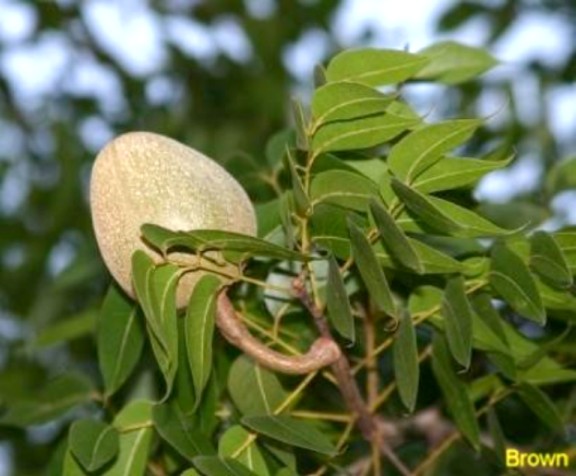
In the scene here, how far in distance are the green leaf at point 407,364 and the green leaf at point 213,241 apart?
12 cm

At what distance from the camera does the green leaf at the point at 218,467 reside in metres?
1.24

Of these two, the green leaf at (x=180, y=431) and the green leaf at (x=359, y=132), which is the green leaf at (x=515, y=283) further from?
the green leaf at (x=180, y=431)

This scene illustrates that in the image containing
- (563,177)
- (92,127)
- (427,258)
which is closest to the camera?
(427,258)

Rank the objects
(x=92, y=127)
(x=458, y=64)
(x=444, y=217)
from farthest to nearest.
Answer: (x=92, y=127), (x=458, y=64), (x=444, y=217)

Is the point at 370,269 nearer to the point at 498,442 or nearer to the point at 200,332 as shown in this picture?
the point at 200,332

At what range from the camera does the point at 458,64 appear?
1.58 meters

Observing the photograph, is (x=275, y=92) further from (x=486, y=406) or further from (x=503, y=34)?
(x=486, y=406)

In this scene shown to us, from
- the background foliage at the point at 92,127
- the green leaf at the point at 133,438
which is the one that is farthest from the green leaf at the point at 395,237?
the background foliage at the point at 92,127

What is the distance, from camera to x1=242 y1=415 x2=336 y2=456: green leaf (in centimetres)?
126

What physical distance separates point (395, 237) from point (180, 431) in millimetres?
299

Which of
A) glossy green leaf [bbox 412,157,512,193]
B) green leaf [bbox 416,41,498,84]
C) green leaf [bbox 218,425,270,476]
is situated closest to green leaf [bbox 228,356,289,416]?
green leaf [bbox 218,425,270,476]

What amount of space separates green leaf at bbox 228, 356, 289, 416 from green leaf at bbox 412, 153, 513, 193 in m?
0.27

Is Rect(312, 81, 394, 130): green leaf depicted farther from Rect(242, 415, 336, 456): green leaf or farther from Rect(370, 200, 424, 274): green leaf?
Rect(242, 415, 336, 456): green leaf

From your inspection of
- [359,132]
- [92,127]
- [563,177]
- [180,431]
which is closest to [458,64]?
[563,177]
